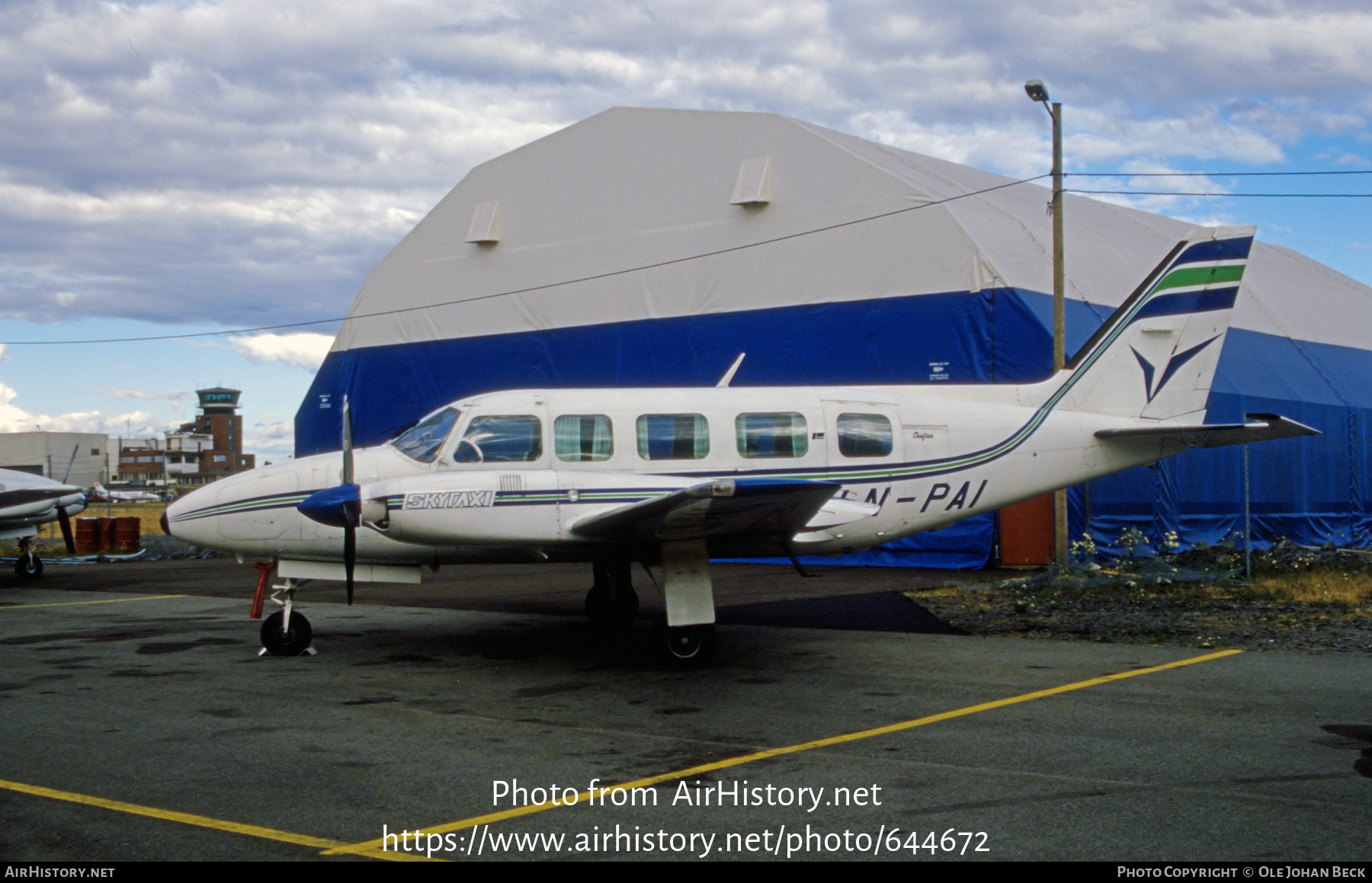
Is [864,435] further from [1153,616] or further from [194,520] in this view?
[194,520]

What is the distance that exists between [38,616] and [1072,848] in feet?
→ 53.7

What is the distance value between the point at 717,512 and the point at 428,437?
3.66 m

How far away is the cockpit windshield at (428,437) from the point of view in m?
11.7

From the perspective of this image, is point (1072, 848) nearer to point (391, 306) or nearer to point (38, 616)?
point (38, 616)

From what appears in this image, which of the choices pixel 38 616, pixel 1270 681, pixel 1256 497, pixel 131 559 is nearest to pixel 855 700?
pixel 1270 681

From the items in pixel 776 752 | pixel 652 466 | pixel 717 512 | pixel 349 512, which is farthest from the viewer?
pixel 652 466

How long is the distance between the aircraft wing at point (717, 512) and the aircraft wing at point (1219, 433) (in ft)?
15.2

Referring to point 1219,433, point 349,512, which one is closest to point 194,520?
point 349,512

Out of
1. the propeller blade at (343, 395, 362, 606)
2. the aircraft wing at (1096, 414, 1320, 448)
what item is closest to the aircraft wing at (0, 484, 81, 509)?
the propeller blade at (343, 395, 362, 606)

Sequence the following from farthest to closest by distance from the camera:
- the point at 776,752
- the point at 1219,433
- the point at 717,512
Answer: the point at 1219,433
the point at 717,512
the point at 776,752

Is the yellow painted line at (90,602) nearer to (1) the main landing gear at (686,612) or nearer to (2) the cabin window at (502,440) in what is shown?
(2) the cabin window at (502,440)

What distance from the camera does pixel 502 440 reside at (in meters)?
11.6

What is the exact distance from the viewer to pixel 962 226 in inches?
965

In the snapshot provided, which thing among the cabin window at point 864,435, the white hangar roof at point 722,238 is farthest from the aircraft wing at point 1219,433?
the white hangar roof at point 722,238
